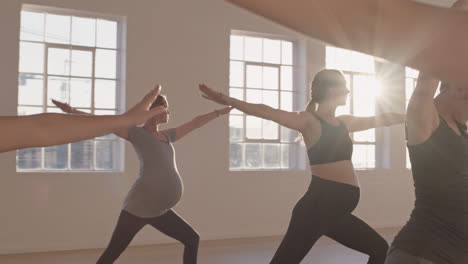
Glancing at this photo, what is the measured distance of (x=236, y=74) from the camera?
264 inches

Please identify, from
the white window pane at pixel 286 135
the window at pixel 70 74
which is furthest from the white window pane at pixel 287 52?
the window at pixel 70 74

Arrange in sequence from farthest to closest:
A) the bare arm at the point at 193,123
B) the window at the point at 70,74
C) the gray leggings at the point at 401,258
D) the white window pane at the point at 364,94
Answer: the white window pane at the point at 364,94 → the window at the point at 70,74 → the bare arm at the point at 193,123 → the gray leggings at the point at 401,258

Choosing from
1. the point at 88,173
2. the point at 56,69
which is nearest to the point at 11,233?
the point at 88,173

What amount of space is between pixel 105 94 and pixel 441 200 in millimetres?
5017

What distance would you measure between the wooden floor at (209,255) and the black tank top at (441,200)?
3512 millimetres

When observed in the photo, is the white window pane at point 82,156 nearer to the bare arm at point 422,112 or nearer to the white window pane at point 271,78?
the white window pane at point 271,78

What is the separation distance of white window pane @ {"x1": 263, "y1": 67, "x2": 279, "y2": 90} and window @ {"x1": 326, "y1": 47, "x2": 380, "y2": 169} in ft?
3.42

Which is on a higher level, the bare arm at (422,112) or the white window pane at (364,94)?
the white window pane at (364,94)

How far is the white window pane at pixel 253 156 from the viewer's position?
672cm

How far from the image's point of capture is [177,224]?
3350mm

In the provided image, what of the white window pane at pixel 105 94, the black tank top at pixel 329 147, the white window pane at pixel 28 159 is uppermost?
the white window pane at pixel 105 94

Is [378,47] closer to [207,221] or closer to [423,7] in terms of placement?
[423,7]

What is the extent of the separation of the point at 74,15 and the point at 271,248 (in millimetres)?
3307

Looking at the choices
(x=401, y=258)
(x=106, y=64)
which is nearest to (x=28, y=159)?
(x=106, y=64)
